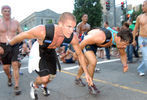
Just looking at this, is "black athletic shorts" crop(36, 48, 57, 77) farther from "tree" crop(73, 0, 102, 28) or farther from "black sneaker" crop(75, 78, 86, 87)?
"tree" crop(73, 0, 102, 28)

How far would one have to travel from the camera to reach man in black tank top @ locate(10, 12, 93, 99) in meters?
2.49

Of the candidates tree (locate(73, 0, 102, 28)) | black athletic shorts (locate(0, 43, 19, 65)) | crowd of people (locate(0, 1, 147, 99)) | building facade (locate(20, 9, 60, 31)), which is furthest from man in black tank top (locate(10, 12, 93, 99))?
building facade (locate(20, 9, 60, 31))

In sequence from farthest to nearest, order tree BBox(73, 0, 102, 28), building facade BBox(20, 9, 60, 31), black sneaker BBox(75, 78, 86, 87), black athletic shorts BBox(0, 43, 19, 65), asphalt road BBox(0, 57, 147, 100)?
building facade BBox(20, 9, 60, 31) < tree BBox(73, 0, 102, 28) < black sneaker BBox(75, 78, 86, 87) < black athletic shorts BBox(0, 43, 19, 65) < asphalt road BBox(0, 57, 147, 100)

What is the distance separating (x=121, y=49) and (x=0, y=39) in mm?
2906

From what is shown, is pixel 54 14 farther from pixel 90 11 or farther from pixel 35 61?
pixel 35 61

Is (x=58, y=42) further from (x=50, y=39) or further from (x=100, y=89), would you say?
(x=100, y=89)

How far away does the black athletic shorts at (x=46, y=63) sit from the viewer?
288cm

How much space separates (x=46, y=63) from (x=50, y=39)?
55 centimetres

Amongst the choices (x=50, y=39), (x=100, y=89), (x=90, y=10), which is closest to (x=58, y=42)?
(x=50, y=39)

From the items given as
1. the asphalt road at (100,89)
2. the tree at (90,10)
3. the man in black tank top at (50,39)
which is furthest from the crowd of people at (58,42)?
the tree at (90,10)

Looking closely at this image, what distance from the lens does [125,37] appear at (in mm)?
3186

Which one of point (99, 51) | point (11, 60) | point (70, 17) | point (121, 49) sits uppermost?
point (70, 17)

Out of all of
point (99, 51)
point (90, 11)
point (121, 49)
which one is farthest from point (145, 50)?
point (90, 11)

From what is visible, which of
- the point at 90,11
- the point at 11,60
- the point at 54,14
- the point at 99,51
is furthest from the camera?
the point at 54,14
